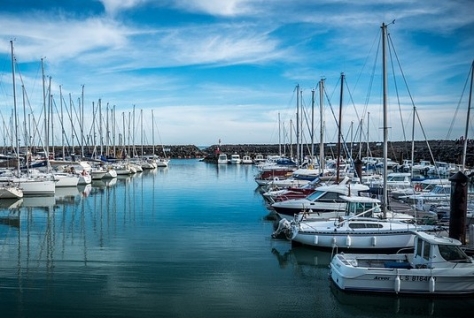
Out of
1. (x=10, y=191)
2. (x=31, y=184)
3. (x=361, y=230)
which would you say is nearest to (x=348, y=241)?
(x=361, y=230)

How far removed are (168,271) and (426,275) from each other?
8.23m

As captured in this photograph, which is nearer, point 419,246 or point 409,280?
point 409,280

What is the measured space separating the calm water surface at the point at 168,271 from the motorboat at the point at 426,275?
29cm

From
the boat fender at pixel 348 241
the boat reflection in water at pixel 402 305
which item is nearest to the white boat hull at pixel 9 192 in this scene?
the boat fender at pixel 348 241

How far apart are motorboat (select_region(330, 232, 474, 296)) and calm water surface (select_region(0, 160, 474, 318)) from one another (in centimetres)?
29

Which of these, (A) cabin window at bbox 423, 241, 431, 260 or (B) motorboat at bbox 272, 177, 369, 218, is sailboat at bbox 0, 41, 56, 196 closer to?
(B) motorboat at bbox 272, 177, 369, 218

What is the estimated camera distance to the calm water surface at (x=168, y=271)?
38.6ft

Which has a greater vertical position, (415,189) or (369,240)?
(415,189)

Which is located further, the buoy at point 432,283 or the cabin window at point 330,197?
the cabin window at point 330,197

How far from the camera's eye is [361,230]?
1673 cm

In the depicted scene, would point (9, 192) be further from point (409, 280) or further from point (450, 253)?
point (450, 253)

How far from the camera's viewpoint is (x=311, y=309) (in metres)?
11.8

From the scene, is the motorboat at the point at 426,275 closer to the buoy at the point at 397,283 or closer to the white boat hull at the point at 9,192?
the buoy at the point at 397,283

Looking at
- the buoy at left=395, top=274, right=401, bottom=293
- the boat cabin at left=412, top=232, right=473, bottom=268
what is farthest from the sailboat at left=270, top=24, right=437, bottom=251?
the buoy at left=395, top=274, right=401, bottom=293
